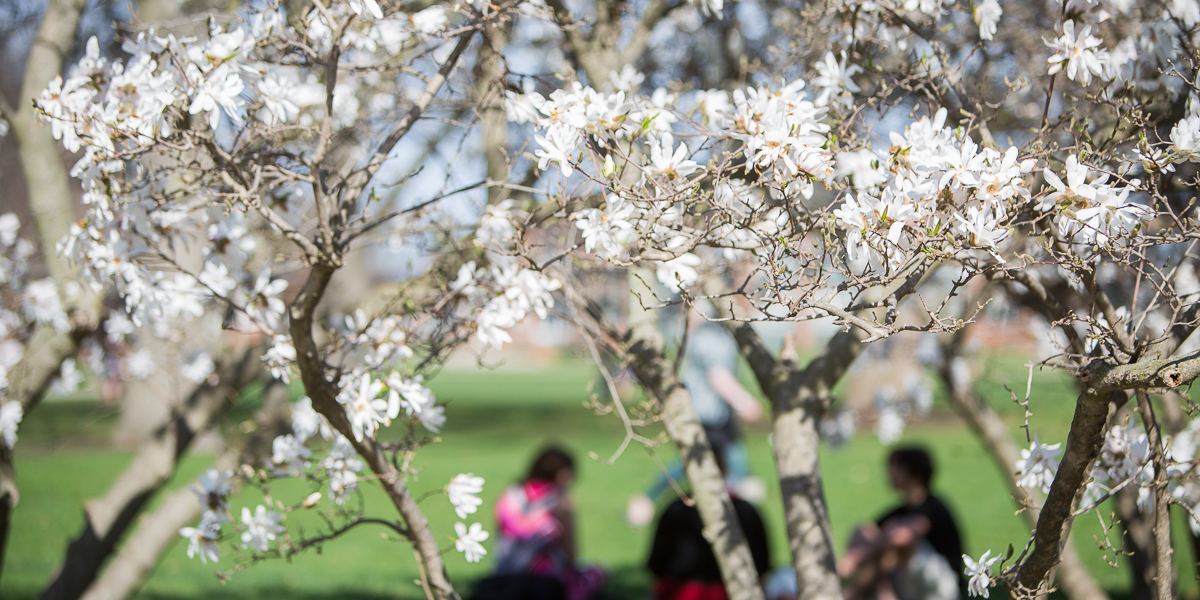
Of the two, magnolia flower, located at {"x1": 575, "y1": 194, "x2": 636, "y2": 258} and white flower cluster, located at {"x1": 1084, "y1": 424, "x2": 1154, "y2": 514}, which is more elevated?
magnolia flower, located at {"x1": 575, "y1": 194, "x2": 636, "y2": 258}

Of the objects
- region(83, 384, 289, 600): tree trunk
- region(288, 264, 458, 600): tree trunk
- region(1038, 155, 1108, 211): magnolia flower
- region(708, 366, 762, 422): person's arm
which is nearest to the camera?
region(1038, 155, 1108, 211): magnolia flower

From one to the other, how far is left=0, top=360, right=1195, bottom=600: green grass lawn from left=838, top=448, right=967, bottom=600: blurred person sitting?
26.0 inches

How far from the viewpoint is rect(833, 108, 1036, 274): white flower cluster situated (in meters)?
1.55

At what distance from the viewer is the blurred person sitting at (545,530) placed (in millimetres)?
4148

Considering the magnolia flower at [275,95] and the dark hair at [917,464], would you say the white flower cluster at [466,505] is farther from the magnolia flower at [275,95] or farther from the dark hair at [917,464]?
the dark hair at [917,464]

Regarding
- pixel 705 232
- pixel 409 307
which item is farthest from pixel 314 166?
pixel 705 232

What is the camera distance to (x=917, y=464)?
167 inches

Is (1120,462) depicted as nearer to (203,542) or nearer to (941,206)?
(941,206)

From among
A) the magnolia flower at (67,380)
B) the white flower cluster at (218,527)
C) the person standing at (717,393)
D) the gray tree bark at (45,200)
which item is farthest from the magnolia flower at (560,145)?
the person standing at (717,393)

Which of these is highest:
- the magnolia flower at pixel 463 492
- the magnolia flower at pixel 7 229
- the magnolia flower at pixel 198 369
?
the magnolia flower at pixel 7 229

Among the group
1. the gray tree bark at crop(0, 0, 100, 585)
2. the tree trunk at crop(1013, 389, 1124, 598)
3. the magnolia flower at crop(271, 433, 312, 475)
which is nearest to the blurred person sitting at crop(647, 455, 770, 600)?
the tree trunk at crop(1013, 389, 1124, 598)

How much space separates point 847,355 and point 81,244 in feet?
6.90

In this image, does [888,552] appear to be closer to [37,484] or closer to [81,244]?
[81,244]

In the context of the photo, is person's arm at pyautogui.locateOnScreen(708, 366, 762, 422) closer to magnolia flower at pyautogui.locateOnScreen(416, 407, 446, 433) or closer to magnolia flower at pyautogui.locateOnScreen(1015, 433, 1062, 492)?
magnolia flower at pyautogui.locateOnScreen(1015, 433, 1062, 492)
